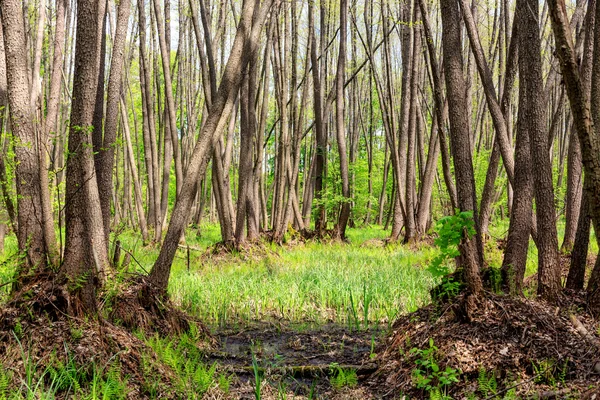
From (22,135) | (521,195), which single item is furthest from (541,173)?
(22,135)

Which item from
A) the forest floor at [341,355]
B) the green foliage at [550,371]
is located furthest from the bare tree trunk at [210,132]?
the green foliage at [550,371]

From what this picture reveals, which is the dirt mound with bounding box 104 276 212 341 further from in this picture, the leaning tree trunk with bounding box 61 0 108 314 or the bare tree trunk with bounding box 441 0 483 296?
the bare tree trunk with bounding box 441 0 483 296

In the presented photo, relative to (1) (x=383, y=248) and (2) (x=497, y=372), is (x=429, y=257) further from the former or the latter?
(2) (x=497, y=372)

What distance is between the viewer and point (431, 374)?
10.9ft

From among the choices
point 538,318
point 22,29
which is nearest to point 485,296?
point 538,318

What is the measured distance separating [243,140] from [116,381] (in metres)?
6.63

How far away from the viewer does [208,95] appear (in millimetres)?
9109

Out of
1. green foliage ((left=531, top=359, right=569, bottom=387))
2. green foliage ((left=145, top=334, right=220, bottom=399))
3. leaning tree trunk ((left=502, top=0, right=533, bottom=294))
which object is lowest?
green foliage ((left=145, top=334, right=220, bottom=399))

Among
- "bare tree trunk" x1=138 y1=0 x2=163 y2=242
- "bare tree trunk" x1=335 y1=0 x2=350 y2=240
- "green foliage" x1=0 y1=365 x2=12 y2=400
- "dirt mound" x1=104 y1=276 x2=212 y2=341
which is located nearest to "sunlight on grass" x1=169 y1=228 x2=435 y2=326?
"dirt mound" x1=104 y1=276 x2=212 y2=341

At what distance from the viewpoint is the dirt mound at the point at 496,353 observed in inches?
120

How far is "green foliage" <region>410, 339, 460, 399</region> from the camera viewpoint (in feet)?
10.1

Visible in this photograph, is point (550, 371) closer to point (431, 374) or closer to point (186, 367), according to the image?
point (431, 374)

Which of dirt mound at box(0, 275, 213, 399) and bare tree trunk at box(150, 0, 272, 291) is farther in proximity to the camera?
bare tree trunk at box(150, 0, 272, 291)

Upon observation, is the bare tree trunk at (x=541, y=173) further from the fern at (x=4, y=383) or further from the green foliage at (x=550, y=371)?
the fern at (x=4, y=383)
